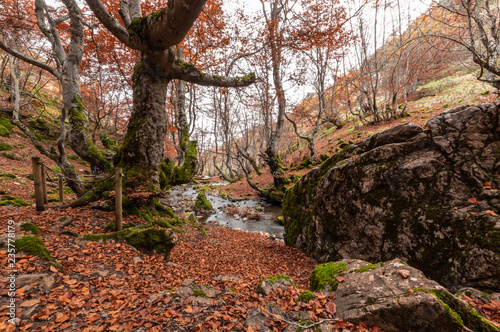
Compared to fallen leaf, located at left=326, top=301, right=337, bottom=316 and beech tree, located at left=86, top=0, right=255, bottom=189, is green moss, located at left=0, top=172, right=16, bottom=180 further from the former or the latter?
fallen leaf, located at left=326, top=301, right=337, bottom=316

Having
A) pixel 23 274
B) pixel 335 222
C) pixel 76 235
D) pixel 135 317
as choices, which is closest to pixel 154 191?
pixel 76 235

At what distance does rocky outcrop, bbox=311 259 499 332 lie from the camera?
2.00 meters

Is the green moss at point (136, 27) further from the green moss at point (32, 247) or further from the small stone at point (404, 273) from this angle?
the small stone at point (404, 273)

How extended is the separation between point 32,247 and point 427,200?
7147 mm

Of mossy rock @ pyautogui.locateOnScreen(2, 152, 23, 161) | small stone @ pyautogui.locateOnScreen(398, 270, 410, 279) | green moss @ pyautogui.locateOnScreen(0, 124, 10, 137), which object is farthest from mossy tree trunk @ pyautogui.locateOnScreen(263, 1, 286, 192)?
green moss @ pyautogui.locateOnScreen(0, 124, 10, 137)

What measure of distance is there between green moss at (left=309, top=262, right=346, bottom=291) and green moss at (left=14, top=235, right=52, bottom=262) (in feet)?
14.2

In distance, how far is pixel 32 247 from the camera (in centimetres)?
281

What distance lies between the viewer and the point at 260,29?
9.66m

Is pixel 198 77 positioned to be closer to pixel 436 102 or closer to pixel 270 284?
pixel 270 284

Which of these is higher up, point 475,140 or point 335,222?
point 475,140

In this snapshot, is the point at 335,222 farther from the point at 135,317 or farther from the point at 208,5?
the point at 208,5

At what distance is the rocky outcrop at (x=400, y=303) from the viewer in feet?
6.56

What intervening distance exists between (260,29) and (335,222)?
32.9 ft

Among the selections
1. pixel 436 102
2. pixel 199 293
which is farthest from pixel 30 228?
pixel 436 102
